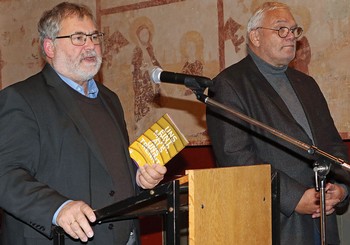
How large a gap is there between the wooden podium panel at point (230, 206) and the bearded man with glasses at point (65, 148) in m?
0.43

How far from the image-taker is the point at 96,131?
130 inches

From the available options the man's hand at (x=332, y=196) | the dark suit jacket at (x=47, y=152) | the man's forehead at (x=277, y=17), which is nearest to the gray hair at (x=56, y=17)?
the dark suit jacket at (x=47, y=152)

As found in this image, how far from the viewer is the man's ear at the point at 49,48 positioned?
340 cm

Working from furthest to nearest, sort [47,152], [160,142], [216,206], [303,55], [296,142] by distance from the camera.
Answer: [303,55]
[47,152]
[160,142]
[296,142]
[216,206]

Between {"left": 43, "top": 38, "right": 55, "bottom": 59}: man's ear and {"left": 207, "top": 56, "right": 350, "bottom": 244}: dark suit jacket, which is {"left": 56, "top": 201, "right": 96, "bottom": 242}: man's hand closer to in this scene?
{"left": 43, "top": 38, "right": 55, "bottom": 59}: man's ear

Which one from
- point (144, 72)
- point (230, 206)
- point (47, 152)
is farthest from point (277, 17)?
point (144, 72)

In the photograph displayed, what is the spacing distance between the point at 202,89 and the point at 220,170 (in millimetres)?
450

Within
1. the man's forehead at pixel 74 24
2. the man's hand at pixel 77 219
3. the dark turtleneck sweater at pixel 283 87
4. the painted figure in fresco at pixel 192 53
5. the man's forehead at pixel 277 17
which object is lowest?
the man's hand at pixel 77 219

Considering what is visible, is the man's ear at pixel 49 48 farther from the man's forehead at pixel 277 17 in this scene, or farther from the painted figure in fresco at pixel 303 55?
the painted figure in fresco at pixel 303 55

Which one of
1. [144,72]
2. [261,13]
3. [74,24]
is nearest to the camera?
[74,24]

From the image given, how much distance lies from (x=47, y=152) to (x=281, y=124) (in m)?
1.49

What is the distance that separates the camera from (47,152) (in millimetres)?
3080

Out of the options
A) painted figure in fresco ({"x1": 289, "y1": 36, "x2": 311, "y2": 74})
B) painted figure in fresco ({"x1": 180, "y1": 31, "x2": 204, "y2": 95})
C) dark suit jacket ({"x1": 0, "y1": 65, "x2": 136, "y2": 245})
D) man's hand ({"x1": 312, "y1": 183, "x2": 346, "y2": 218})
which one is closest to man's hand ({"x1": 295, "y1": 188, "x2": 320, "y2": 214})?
man's hand ({"x1": 312, "y1": 183, "x2": 346, "y2": 218})

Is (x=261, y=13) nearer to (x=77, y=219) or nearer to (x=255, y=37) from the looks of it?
(x=255, y=37)
